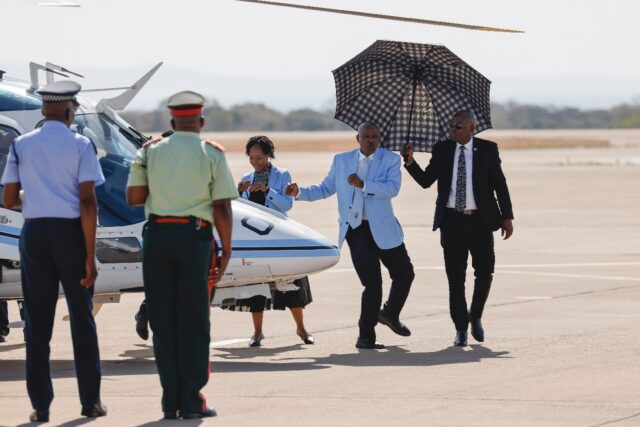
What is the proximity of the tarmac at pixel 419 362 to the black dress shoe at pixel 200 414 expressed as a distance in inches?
2.8

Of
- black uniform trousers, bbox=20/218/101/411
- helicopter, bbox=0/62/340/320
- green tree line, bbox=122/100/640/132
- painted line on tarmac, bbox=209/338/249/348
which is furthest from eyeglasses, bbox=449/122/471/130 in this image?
green tree line, bbox=122/100/640/132

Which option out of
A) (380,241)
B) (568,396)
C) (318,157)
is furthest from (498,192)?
(318,157)

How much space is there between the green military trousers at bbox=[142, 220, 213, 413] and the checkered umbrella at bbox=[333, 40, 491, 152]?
408 centimetres

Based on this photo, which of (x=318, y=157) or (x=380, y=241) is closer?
(x=380, y=241)

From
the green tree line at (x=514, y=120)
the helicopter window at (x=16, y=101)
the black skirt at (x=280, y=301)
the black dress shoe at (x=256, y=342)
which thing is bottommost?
the green tree line at (x=514, y=120)

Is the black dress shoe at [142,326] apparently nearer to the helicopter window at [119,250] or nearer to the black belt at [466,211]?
the helicopter window at [119,250]

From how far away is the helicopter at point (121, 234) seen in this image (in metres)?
11.4

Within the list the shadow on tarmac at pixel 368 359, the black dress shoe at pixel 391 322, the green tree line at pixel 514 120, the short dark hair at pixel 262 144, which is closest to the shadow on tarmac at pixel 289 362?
the shadow on tarmac at pixel 368 359

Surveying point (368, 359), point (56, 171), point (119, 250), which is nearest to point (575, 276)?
point (368, 359)

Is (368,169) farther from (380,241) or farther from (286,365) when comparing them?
(286,365)

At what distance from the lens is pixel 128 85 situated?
1257 cm

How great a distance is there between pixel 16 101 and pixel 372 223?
293 centimetres

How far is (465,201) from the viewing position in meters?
12.4

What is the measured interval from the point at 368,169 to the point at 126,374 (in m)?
2.76
